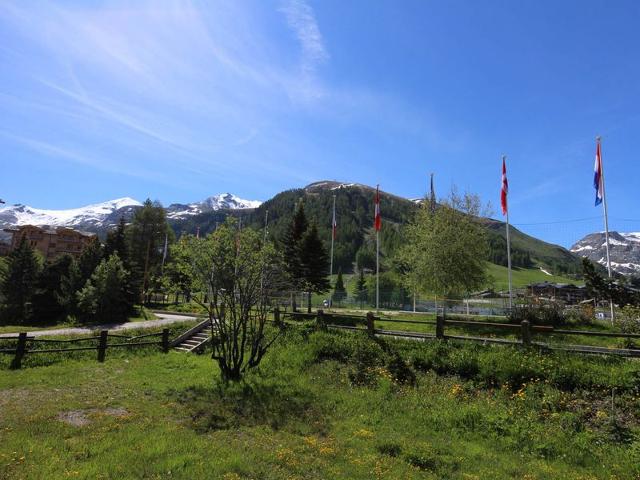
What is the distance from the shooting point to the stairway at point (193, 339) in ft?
75.2

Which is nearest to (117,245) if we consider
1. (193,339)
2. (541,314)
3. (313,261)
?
(313,261)

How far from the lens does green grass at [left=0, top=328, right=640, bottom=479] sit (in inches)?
278

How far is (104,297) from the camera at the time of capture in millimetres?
32625

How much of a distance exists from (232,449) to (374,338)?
10.1 m

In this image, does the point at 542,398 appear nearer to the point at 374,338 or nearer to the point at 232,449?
the point at 374,338

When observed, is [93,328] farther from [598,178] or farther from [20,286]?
[598,178]

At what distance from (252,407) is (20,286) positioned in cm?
4391

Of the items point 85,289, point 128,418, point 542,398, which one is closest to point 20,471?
point 128,418

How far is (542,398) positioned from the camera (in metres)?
11.0

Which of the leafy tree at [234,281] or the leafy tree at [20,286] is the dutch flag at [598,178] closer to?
the leafy tree at [234,281]

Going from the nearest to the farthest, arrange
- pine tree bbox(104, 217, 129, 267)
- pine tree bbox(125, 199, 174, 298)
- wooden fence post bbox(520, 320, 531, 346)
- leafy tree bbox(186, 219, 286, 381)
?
wooden fence post bbox(520, 320, 531, 346) < leafy tree bbox(186, 219, 286, 381) < pine tree bbox(104, 217, 129, 267) < pine tree bbox(125, 199, 174, 298)

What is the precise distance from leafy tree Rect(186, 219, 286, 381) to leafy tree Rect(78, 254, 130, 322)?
20.9 meters

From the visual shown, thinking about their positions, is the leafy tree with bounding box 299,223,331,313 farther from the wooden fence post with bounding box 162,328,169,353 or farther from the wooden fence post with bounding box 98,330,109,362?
the wooden fence post with bounding box 98,330,109,362

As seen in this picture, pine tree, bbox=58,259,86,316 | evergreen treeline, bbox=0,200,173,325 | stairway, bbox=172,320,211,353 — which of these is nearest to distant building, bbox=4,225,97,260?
evergreen treeline, bbox=0,200,173,325
